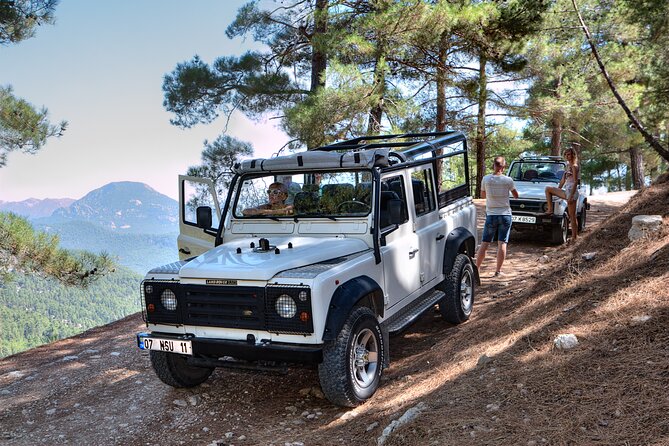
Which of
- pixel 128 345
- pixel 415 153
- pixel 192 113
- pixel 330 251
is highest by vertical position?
pixel 192 113

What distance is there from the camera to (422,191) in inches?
240

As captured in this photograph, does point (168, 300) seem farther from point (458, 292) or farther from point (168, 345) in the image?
point (458, 292)

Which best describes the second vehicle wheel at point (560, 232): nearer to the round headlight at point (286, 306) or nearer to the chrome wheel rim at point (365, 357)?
the chrome wheel rim at point (365, 357)

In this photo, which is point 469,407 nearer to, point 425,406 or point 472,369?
point 425,406

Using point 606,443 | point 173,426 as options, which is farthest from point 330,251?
point 606,443

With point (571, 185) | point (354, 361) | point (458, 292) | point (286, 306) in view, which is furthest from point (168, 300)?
point (571, 185)

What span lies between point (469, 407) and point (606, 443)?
924mm

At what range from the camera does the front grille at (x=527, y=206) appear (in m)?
11.4

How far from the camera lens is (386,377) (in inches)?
202

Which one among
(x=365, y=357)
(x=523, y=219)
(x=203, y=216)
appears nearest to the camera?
(x=365, y=357)

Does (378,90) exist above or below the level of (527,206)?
above

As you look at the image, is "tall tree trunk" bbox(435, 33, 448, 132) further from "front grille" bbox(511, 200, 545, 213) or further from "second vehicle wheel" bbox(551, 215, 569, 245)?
"second vehicle wheel" bbox(551, 215, 569, 245)

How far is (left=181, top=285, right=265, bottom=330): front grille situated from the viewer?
4.15 metres

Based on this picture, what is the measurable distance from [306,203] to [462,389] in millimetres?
2384
